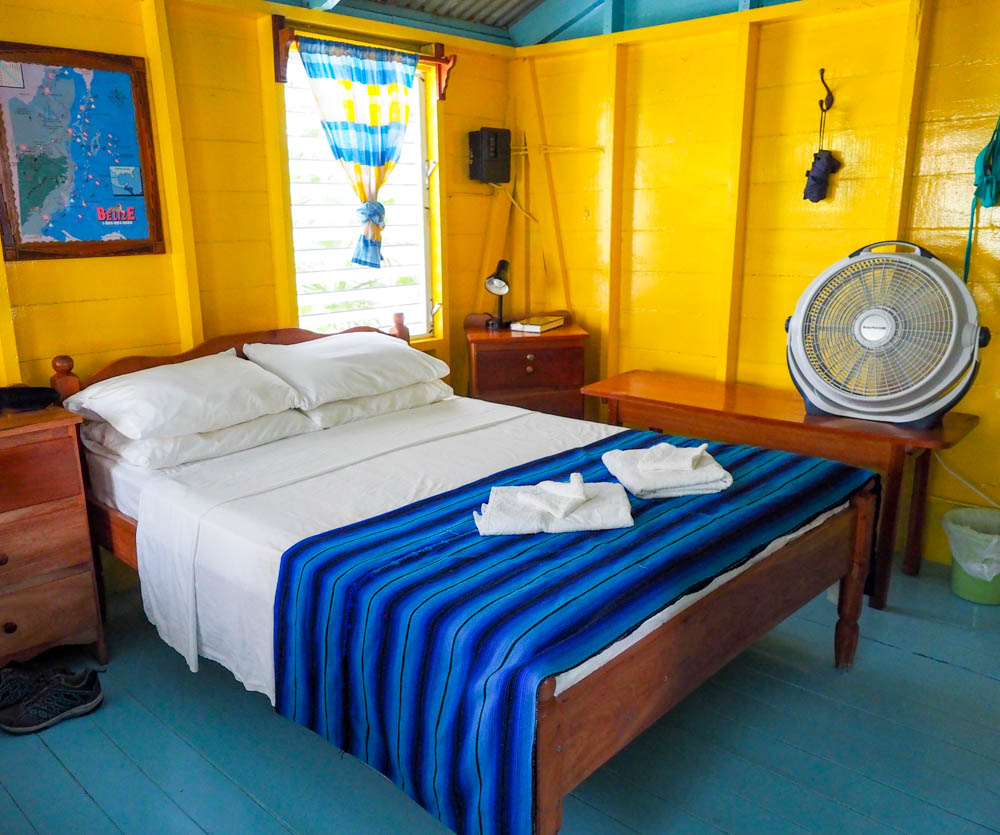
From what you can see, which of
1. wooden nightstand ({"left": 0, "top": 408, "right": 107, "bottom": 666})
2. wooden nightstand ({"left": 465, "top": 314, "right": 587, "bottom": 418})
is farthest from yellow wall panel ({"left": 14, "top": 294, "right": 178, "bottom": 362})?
wooden nightstand ({"left": 465, "top": 314, "right": 587, "bottom": 418})

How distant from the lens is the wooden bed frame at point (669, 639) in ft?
4.72

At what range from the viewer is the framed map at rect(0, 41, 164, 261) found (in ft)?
8.50

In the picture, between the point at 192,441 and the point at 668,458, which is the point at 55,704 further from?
the point at 668,458

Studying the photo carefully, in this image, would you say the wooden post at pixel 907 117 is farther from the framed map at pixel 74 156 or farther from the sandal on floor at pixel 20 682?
the sandal on floor at pixel 20 682

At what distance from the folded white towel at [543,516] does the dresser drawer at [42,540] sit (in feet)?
4.23

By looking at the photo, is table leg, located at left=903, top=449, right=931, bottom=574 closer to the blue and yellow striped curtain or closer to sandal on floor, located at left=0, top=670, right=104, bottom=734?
the blue and yellow striped curtain

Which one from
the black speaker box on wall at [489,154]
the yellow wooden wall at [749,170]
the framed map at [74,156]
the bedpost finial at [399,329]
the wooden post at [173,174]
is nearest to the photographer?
the framed map at [74,156]

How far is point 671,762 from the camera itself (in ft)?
6.77

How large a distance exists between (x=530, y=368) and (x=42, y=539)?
215 cm

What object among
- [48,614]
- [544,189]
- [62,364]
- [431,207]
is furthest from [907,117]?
[48,614]

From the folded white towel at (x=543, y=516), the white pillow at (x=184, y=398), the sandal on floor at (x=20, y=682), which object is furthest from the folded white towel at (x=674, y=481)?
the sandal on floor at (x=20, y=682)

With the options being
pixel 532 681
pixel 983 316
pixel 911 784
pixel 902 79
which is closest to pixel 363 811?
pixel 532 681

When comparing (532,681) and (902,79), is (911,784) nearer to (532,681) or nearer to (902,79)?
(532,681)

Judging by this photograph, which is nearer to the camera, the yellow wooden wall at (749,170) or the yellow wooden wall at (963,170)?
the yellow wooden wall at (963,170)
